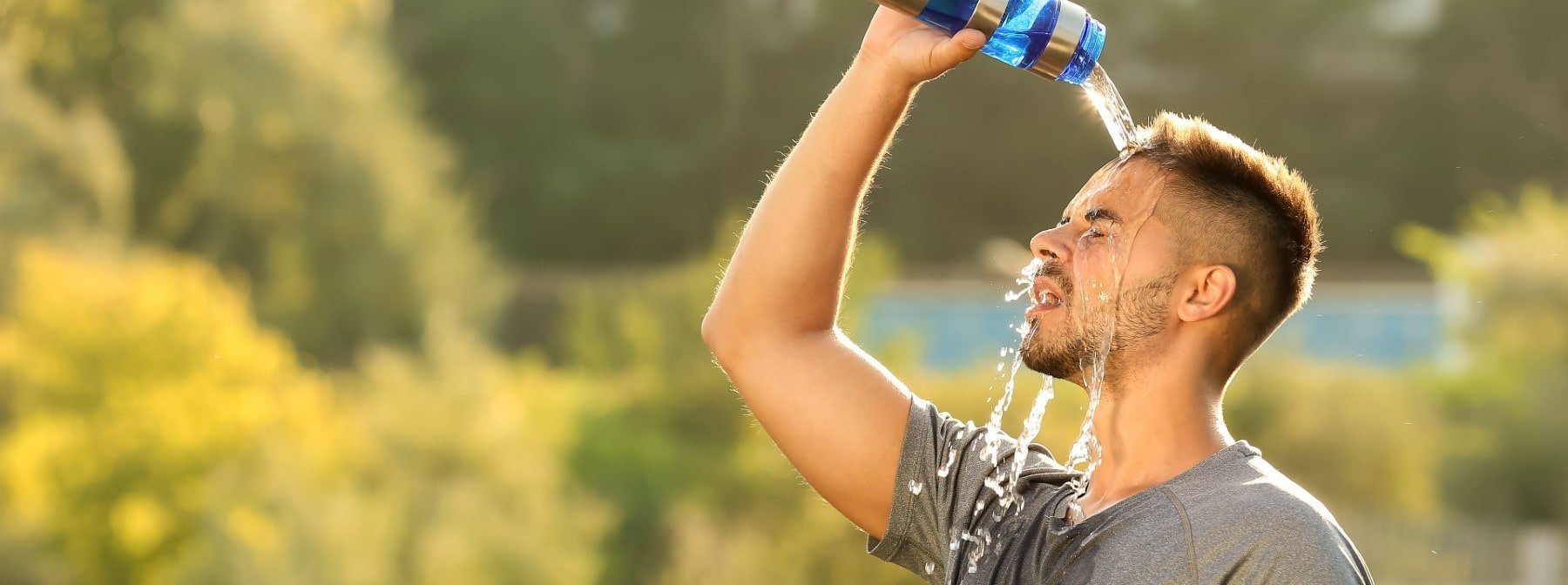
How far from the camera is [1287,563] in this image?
3.64ft

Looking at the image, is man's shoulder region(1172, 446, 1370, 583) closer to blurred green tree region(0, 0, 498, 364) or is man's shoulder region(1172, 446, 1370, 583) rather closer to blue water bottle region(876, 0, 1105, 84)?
blue water bottle region(876, 0, 1105, 84)

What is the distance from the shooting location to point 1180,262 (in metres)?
1.39

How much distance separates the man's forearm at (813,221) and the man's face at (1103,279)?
18cm

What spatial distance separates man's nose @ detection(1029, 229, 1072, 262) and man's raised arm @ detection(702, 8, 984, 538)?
0.17m

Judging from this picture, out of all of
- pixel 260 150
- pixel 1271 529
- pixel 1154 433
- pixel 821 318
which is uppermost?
pixel 260 150

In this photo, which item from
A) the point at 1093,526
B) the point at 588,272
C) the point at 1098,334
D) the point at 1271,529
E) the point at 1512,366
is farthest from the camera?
the point at 588,272

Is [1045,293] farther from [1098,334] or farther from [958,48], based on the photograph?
[958,48]

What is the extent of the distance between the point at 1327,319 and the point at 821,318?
38.0 feet

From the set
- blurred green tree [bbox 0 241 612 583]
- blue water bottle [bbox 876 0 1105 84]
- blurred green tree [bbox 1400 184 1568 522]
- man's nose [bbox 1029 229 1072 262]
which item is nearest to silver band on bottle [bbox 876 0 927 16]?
blue water bottle [bbox 876 0 1105 84]

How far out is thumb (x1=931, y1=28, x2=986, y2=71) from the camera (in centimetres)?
133

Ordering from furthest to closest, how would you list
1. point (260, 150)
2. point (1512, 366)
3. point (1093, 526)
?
point (260, 150)
point (1512, 366)
point (1093, 526)

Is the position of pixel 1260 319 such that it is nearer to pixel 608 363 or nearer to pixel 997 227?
pixel 608 363

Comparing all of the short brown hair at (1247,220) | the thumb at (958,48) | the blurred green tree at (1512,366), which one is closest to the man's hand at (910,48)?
the thumb at (958,48)

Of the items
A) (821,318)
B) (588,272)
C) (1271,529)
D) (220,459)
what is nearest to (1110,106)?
(821,318)
